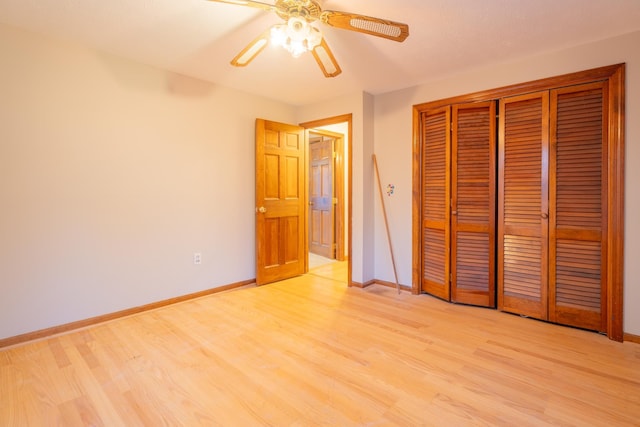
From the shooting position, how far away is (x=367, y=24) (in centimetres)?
168

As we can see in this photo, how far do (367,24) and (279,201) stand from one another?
2.53 metres

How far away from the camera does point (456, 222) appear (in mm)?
3174

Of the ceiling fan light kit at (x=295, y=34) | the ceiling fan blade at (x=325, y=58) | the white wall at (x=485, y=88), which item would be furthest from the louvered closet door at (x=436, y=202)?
the ceiling fan light kit at (x=295, y=34)

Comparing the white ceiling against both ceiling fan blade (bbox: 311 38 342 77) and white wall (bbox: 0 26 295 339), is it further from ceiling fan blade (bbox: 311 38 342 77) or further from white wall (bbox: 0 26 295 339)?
white wall (bbox: 0 26 295 339)

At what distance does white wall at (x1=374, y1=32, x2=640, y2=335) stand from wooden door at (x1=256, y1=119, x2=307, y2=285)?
3.39 ft

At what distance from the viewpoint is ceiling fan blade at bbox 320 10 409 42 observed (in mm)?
1644

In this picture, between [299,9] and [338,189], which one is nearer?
[299,9]

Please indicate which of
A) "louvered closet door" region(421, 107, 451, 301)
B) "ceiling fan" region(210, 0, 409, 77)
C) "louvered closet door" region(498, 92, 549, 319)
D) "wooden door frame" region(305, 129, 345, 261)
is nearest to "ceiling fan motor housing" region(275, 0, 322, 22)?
"ceiling fan" region(210, 0, 409, 77)

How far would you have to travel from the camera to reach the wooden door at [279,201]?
12.3 feet

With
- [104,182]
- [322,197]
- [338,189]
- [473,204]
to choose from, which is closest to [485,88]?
[473,204]

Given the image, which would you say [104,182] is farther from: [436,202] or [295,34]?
[436,202]

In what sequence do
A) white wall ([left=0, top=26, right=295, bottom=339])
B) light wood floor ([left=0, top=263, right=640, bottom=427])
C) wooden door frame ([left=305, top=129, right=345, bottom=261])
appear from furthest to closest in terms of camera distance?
wooden door frame ([left=305, top=129, right=345, bottom=261]) < white wall ([left=0, top=26, right=295, bottom=339]) < light wood floor ([left=0, top=263, right=640, bottom=427])

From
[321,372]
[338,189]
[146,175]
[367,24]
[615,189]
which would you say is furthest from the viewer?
[338,189]

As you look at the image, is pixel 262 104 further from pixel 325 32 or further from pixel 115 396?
pixel 115 396
